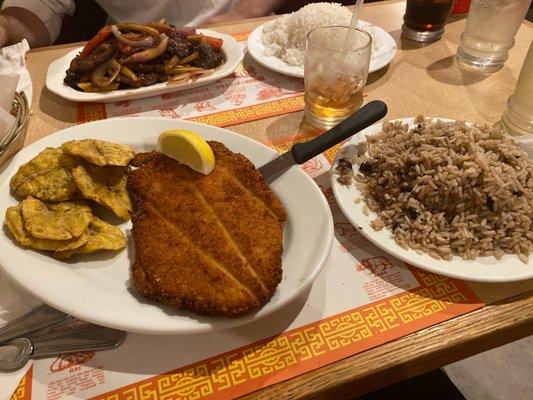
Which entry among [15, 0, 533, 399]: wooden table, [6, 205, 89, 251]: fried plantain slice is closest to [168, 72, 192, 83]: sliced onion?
[15, 0, 533, 399]: wooden table

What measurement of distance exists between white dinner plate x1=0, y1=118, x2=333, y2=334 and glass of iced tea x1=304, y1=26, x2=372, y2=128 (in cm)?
41

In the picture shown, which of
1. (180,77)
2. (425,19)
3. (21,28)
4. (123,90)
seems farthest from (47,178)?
(425,19)

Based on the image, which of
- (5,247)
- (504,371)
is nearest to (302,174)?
(5,247)

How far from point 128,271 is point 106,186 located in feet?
0.94

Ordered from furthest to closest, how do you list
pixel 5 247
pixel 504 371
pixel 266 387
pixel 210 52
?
pixel 504 371 → pixel 210 52 → pixel 5 247 → pixel 266 387

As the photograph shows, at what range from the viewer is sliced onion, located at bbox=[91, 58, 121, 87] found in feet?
5.69

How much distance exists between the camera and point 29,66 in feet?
6.58

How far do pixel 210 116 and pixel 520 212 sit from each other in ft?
3.71

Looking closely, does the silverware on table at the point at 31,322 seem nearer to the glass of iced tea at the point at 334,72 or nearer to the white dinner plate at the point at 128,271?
the white dinner plate at the point at 128,271

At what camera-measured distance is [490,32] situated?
1.97 meters

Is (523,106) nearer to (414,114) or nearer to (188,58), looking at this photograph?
(414,114)

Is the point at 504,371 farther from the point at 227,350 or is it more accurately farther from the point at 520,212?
the point at 227,350

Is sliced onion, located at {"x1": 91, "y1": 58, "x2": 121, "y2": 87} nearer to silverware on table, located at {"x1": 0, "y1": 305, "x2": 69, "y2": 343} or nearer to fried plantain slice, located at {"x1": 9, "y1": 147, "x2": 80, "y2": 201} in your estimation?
fried plantain slice, located at {"x1": 9, "y1": 147, "x2": 80, "y2": 201}

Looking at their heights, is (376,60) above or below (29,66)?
above
